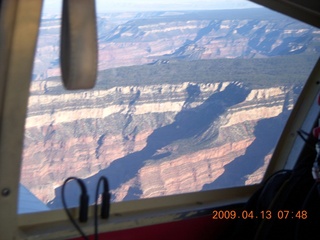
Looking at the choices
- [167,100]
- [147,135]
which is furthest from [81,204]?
[167,100]

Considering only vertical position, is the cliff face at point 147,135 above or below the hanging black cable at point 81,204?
above

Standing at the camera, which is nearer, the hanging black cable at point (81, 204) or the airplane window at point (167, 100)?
the airplane window at point (167, 100)

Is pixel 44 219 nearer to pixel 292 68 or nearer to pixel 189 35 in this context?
pixel 189 35

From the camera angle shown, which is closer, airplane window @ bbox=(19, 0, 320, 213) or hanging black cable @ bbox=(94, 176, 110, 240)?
airplane window @ bbox=(19, 0, 320, 213)

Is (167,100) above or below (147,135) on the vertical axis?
above

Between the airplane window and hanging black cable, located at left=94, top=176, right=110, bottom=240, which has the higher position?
the airplane window

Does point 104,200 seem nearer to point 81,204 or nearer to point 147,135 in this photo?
point 81,204

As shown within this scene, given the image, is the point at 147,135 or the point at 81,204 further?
the point at 147,135
